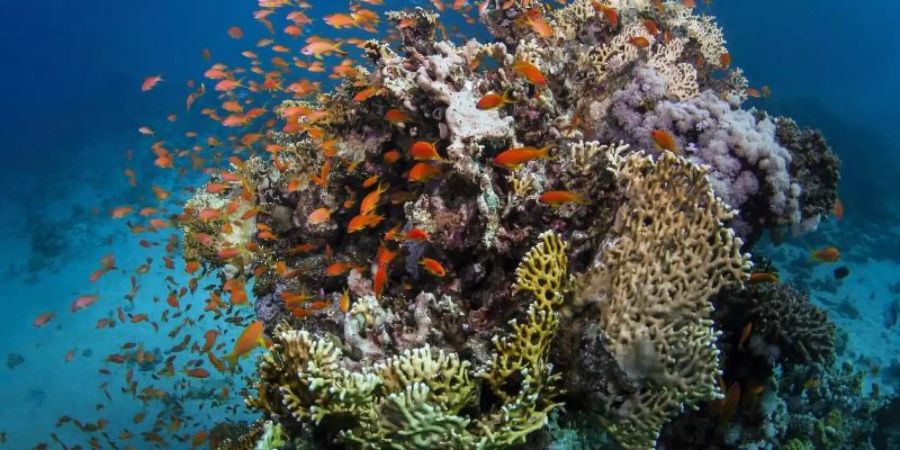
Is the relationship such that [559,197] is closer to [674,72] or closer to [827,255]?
[674,72]

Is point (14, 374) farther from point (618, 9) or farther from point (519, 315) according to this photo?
point (618, 9)

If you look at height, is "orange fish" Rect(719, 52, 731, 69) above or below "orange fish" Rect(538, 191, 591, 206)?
above

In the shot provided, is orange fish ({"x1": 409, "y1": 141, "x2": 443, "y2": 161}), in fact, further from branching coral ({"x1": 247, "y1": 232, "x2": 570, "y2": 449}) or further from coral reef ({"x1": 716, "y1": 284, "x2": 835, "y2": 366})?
coral reef ({"x1": 716, "y1": 284, "x2": 835, "y2": 366})

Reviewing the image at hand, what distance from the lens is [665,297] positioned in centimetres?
346

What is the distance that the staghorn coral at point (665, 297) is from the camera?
3395mm

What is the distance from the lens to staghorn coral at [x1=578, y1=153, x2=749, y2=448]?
3.39 m

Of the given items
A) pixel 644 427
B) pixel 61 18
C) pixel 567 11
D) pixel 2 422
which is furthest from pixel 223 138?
pixel 61 18

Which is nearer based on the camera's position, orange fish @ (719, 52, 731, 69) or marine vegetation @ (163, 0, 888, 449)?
marine vegetation @ (163, 0, 888, 449)

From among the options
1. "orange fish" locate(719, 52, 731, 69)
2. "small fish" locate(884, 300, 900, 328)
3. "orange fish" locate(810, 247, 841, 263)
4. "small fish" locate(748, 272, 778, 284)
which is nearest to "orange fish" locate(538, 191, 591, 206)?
"small fish" locate(748, 272, 778, 284)

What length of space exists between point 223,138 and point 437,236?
1223 inches

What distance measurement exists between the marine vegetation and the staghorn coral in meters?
0.02

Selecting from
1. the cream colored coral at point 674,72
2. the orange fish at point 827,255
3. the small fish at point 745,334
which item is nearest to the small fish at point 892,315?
the orange fish at point 827,255

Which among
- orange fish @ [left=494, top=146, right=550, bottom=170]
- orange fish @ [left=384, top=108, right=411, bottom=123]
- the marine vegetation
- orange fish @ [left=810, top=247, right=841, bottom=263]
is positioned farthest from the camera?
orange fish @ [left=810, top=247, right=841, bottom=263]

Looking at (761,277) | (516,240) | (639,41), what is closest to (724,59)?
(639,41)
